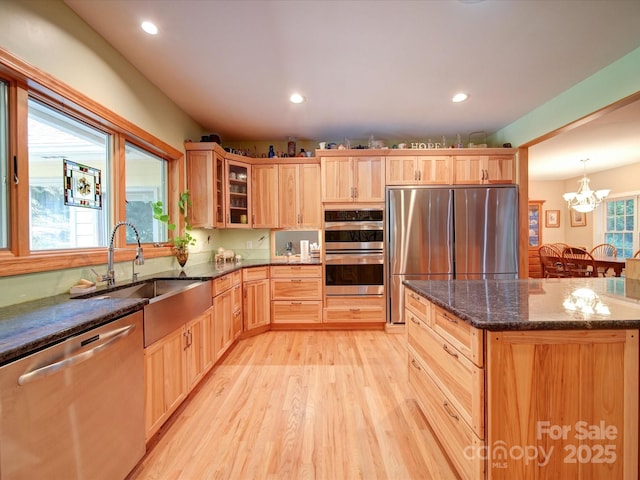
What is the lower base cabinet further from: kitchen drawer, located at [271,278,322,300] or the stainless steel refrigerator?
the stainless steel refrigerator

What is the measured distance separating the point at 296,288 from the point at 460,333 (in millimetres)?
2514

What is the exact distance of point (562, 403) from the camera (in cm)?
109

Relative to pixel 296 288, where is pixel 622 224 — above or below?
above

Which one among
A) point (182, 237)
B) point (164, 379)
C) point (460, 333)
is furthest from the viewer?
point (182, 237)

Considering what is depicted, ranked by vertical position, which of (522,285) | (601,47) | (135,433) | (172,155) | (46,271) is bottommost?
(135,433)

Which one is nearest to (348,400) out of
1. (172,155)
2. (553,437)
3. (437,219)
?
(553,437)

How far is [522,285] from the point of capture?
182cm

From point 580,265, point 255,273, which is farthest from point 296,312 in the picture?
point 580,265

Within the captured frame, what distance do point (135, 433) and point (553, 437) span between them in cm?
193

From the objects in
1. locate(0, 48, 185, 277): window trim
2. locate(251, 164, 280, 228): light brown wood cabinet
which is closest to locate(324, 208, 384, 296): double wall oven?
locate(251, 164, 280, 228): light brown wood cabinet

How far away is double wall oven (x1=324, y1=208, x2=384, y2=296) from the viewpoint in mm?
3508

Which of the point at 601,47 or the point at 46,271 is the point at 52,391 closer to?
the point at 46,271

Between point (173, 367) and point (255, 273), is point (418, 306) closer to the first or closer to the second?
point (173, 367)

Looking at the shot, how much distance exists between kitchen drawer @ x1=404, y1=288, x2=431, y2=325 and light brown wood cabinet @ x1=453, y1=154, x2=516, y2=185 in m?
2.33
